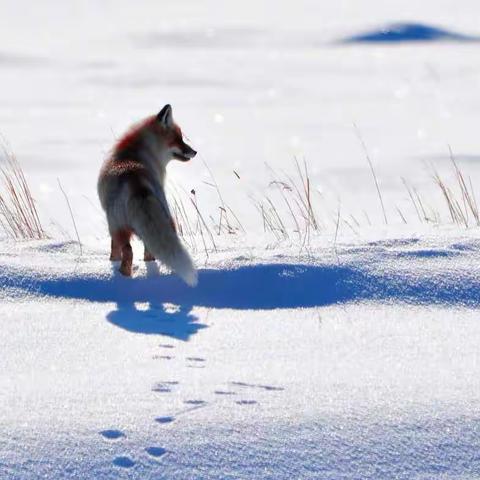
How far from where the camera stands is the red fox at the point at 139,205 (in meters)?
5.26

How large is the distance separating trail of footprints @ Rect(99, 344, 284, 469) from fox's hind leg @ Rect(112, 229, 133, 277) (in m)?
1.38

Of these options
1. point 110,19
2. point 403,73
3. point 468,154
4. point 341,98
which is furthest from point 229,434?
point 110,19

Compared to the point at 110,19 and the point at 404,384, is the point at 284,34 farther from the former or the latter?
the point at 404,384

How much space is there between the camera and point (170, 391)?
3.50 meters

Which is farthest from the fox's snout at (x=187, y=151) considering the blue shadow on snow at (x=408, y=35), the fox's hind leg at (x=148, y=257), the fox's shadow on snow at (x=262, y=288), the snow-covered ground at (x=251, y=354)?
the blue shadow on snow at (x=408, y=35)

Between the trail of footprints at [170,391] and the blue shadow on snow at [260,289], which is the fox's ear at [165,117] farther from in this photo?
the trail of footprints at [170,391]

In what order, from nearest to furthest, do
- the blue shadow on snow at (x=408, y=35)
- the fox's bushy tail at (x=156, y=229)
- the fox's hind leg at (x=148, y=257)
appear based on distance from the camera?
the fox's bushy tail at (x=156, y=229) < the fox's hind leg at (x=148, y=257) < the blue shadow on snow at (x=408, y=35)

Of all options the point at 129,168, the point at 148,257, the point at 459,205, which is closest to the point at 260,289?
the point at 148,257

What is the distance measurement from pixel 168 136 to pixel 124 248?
1217mm

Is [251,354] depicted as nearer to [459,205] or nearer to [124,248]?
[124,248]

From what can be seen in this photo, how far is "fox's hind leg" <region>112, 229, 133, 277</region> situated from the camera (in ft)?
17.4

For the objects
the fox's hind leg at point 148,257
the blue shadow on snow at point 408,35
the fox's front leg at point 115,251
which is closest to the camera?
the fox's front leg at point 115,251

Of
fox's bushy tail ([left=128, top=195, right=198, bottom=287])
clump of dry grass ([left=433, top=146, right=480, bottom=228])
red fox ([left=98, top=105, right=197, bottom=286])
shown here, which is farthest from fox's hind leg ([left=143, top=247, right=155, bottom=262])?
clump of dry grass ([left=433, top=146, right=480, bottom=228])

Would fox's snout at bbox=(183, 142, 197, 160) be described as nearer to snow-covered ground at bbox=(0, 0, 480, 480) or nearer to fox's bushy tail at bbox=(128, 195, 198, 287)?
snow-covered ground at bbox=(0, 0, 480, 480)
